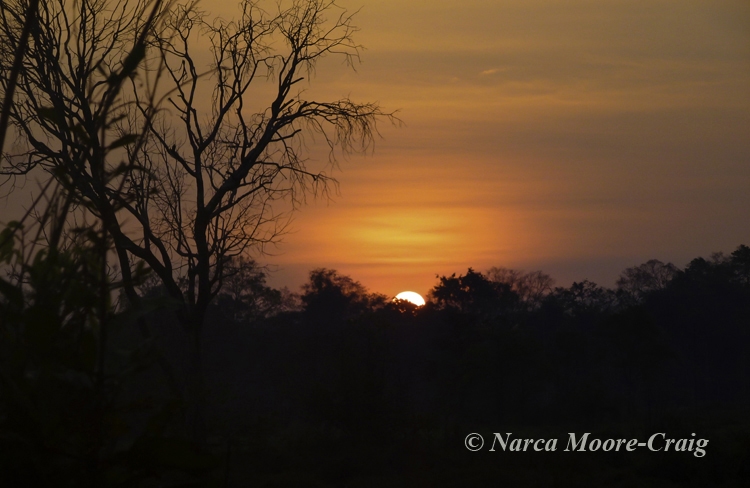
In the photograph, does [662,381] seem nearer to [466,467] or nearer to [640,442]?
[640,442]

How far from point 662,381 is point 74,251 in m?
37.3

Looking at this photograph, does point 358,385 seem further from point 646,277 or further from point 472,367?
point 646,277

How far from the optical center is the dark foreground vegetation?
134 centimetres

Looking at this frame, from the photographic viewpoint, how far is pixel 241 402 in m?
19.7

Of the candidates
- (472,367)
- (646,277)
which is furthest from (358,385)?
(646,277)

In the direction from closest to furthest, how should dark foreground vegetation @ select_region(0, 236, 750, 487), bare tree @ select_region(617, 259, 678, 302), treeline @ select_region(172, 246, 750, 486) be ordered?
1. dark foreground vegetation @ select_region(0, 236, 750, 487)
2. treeline @ select_region(172, 246, 750, 486)
3. bare tree @ select_region(617, 259, 678, 302)

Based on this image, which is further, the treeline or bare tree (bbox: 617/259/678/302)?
bare tree (bbox: 617/259/678/302)

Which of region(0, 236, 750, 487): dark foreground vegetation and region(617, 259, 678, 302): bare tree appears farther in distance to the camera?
region(617, 259, 678, 302): bare tree

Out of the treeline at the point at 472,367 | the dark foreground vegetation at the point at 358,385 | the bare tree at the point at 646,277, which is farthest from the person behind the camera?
the bare tree at the point at 646,277

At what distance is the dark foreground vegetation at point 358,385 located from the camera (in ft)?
4.41

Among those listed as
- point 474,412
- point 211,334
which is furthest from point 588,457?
point 211,334

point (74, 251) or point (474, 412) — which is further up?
point (74, 251)

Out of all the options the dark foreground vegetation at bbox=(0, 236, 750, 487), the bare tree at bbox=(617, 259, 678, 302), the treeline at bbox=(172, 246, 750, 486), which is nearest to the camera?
the dark foreground vegetation at bbox=(0, 236, 750, 487)

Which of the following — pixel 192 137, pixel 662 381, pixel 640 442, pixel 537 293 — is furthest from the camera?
pixel 537 293
